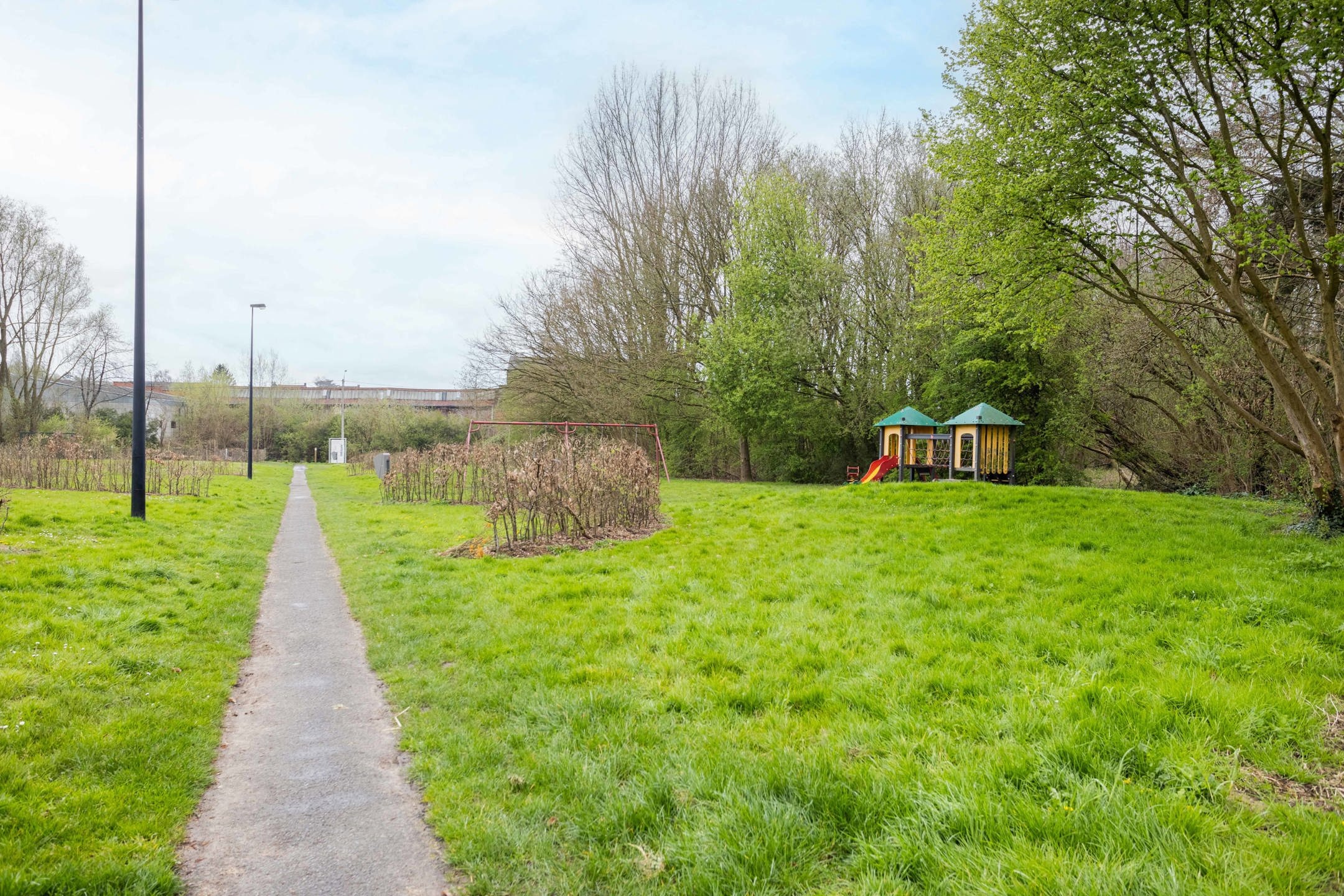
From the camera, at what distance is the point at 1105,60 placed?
8531 mm

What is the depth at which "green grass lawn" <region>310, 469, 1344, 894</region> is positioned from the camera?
2.56m

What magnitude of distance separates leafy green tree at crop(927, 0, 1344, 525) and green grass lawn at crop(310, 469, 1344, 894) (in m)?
3.21

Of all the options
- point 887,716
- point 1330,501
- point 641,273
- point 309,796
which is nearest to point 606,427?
point 641,273

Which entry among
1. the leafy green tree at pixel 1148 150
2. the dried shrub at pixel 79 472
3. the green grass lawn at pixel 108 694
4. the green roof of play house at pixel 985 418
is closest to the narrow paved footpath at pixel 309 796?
the green grass lawn at pixel 108 694

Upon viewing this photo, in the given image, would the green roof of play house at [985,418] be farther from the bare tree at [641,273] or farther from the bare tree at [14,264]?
the bare tree at [14,264]

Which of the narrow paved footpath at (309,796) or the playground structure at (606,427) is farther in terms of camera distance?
the playground structure at (606,427)

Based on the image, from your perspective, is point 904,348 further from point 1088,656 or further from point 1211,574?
point 1088,656

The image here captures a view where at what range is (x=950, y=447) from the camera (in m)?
17.2

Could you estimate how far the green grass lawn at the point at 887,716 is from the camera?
256 centimetres

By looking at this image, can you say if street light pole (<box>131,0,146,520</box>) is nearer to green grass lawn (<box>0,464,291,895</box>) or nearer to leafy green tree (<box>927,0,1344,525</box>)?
green grass lawn (<box>0,464,291,895</box>)

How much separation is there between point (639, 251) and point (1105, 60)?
19.7 metres

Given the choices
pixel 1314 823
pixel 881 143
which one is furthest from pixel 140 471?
pixel 881 143

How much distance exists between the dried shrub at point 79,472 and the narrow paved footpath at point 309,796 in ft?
50.4

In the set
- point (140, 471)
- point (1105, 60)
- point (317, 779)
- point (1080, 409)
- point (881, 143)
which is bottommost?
point (317, 779)
